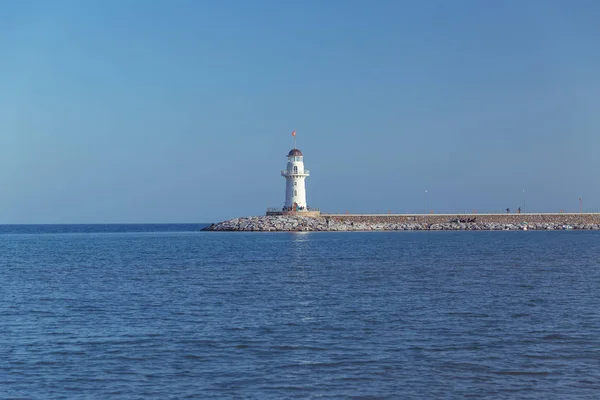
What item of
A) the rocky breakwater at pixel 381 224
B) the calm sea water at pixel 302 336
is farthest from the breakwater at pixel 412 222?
the calm sea water at pixel 302 336

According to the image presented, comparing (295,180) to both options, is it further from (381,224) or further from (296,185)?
(381,224)

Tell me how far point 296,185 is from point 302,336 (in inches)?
3424

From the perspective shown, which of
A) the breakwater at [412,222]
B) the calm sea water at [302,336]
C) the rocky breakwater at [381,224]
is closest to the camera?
the calm sea water at [302,336]

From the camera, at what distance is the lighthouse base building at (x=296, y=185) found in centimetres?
10694

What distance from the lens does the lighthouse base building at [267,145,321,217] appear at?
106938 millimetres

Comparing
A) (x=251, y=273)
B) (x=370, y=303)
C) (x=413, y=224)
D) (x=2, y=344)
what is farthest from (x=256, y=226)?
(x=2, y=344)

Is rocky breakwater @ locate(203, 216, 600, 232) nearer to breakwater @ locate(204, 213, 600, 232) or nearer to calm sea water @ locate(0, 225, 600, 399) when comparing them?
breakwater @ locate(204, 213, 600, 232)

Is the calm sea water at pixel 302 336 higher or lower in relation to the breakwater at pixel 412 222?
lower

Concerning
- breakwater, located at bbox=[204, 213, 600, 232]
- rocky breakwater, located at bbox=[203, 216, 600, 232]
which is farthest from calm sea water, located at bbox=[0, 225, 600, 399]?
breakwater, located at bbox=[204, 213, 600, 232]

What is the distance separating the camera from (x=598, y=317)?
2320 cm

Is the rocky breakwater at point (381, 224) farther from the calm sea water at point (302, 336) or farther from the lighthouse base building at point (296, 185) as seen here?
the calm sea water at point (302, 336)

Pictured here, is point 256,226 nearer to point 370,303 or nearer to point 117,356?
point 370,303

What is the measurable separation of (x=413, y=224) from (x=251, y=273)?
78.2 m

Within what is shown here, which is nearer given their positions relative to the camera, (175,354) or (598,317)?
(175,354)
